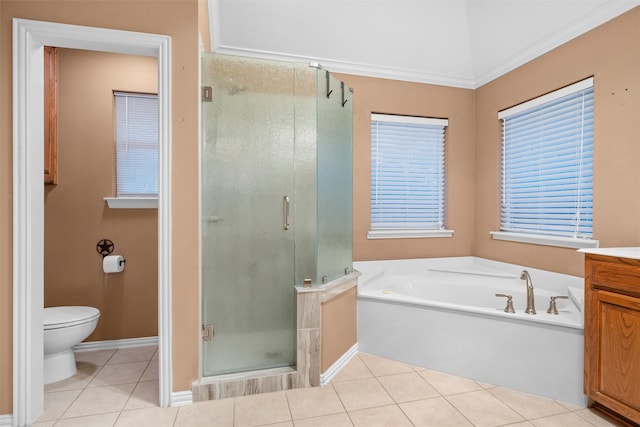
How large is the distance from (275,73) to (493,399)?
7.62ft

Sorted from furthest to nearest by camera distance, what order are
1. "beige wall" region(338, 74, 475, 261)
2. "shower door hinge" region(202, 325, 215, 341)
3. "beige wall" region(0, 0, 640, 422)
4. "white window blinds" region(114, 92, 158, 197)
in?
1. "beige wall" region(338, 74, 475, 261)
2. "white window blinds" region(114, 92, 158, 197)
3. "shower door hinge" region(202, 325, 215, 341)
4. "beige wall" region(0, 0, 640, 422)

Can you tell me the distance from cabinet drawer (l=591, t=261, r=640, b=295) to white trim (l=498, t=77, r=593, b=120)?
1.38m

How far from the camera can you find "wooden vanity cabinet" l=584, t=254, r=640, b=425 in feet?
5.21

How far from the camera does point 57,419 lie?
1740 mm

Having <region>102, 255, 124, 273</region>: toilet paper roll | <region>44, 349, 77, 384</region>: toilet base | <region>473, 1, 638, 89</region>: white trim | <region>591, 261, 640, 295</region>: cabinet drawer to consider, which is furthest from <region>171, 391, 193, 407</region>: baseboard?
<region>473, 1, 638, 89</region>: white trim

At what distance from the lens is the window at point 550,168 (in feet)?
7.94

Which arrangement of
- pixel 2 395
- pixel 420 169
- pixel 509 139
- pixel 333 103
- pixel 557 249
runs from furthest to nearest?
pixel 420 169
pixel 509 139
pixel 557 249
pixel 333 103
pixel 2 395

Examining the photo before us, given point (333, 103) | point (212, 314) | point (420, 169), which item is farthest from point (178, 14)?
point (420, 169)

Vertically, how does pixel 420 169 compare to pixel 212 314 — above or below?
above

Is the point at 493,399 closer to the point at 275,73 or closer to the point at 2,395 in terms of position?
the point at 275,73

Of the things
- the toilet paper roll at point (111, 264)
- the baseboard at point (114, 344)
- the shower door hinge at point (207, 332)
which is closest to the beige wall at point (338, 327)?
the shower door hinge at point (207, 332)

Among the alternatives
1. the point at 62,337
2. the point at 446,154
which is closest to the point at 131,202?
the point at 62,337

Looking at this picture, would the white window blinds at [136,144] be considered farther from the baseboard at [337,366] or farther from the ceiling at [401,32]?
the baseboard at [337,366]

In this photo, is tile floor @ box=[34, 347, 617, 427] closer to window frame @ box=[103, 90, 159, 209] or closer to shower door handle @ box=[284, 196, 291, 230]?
shower door handle @ box=[284, 196, 291, 230]
